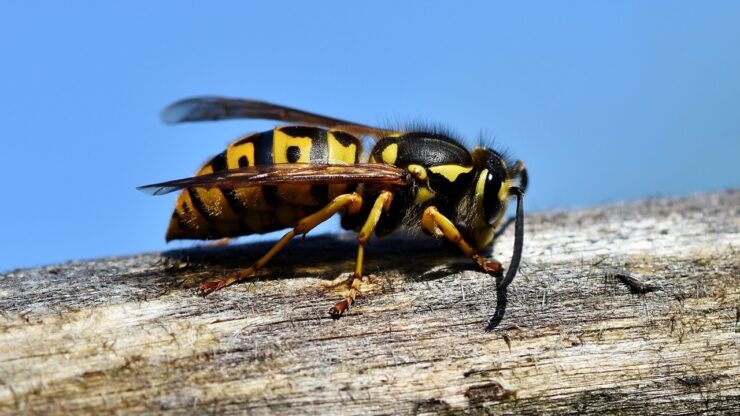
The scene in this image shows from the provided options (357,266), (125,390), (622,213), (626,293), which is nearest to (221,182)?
(357,266)

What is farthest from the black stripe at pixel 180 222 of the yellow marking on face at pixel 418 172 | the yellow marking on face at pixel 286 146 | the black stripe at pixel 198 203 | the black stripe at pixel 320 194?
the yellow marking on face at pixel 418 172

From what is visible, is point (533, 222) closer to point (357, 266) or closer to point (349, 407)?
point (357, 266)

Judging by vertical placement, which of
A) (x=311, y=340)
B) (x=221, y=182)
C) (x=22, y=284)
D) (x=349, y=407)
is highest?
(x=221, y=182)

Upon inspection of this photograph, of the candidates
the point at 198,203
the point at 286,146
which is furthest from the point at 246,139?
the point at 198,203

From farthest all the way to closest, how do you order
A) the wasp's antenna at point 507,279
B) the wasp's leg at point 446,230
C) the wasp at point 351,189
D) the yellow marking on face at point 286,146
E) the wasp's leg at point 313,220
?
1. the yellow marking on face at point 286,146
2. the wasp at point 351,189
3. the wasp's leg at point 446,230
4. the wasp's leg at point 313,220
5. the wasp's antenna at point 507,279

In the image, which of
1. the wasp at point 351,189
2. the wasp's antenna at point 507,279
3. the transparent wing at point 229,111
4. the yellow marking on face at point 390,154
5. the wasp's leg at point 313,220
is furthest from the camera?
the transparent wing at point 229,111

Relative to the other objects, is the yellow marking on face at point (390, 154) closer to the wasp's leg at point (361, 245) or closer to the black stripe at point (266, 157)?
the wasp's leg at point (361, 245)
